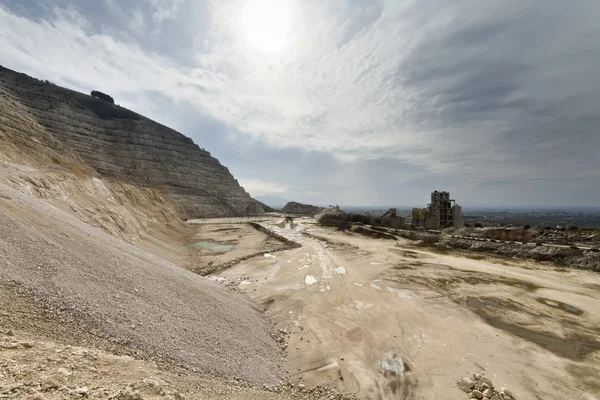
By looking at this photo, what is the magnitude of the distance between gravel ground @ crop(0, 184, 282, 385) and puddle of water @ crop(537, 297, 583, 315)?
51.1 feet

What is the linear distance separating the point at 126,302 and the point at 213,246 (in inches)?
861

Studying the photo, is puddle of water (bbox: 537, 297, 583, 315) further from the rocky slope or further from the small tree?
the small tree

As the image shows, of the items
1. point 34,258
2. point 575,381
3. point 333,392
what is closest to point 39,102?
point 34,258

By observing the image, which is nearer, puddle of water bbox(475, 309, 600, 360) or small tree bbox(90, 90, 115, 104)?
puddle of water bbox(475, 309, 600, 360)

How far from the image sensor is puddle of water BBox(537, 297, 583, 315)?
12.6 metres

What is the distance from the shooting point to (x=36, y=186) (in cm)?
1573

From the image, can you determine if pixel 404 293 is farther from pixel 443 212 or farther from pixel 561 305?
pixel 443 212

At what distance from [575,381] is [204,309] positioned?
39.5ft

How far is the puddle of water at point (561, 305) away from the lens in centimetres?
1255

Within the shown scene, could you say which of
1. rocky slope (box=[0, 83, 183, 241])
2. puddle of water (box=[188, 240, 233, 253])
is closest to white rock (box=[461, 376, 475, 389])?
rocky slope (box=[0, 83, 183, 241])

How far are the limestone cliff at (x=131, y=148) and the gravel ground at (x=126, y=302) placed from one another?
49088 millimetres

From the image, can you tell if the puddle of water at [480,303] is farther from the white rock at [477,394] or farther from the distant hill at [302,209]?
the distant hill at [302,209]

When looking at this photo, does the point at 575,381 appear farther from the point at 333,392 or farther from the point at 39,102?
the point at 39,102

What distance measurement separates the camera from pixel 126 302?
6285 mm
